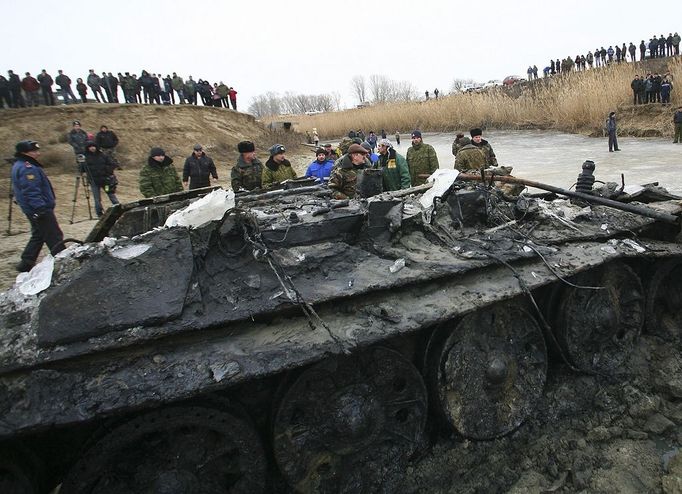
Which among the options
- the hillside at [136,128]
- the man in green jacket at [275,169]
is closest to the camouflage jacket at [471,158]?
the man in green jacket at [275,169]

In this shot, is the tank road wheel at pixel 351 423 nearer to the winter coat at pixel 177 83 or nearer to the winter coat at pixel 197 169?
the winter coat at pixel 197 169

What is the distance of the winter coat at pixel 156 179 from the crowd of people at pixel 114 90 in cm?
1318

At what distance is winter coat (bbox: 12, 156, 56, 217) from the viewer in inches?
246

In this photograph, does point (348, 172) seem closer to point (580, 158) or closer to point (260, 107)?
point (580, 158)

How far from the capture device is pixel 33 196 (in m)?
6.30

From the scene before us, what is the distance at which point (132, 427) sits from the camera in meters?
2.42

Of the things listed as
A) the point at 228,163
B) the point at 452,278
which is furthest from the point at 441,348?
the point at 228,163

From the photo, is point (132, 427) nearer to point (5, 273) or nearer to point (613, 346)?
point (613, 346)

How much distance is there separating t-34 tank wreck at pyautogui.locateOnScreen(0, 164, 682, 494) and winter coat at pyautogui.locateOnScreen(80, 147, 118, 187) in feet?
20.6

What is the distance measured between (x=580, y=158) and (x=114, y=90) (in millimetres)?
18808

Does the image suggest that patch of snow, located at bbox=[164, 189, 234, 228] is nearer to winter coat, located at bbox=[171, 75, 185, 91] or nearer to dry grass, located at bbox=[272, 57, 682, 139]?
dry grass, located at bbox=[272, 57, 682, 139]

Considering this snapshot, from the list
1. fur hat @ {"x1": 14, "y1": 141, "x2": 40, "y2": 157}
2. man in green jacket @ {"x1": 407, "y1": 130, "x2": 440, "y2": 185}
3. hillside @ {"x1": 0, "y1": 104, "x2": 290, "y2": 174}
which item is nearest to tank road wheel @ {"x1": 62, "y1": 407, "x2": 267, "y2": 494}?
fur hat @ {"x1": 14, "y1": 141, "x2": 40, "y2": 157}

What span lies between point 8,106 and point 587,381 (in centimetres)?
2088

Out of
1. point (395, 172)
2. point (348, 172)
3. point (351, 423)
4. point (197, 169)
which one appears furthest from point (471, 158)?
point (351, 423)
